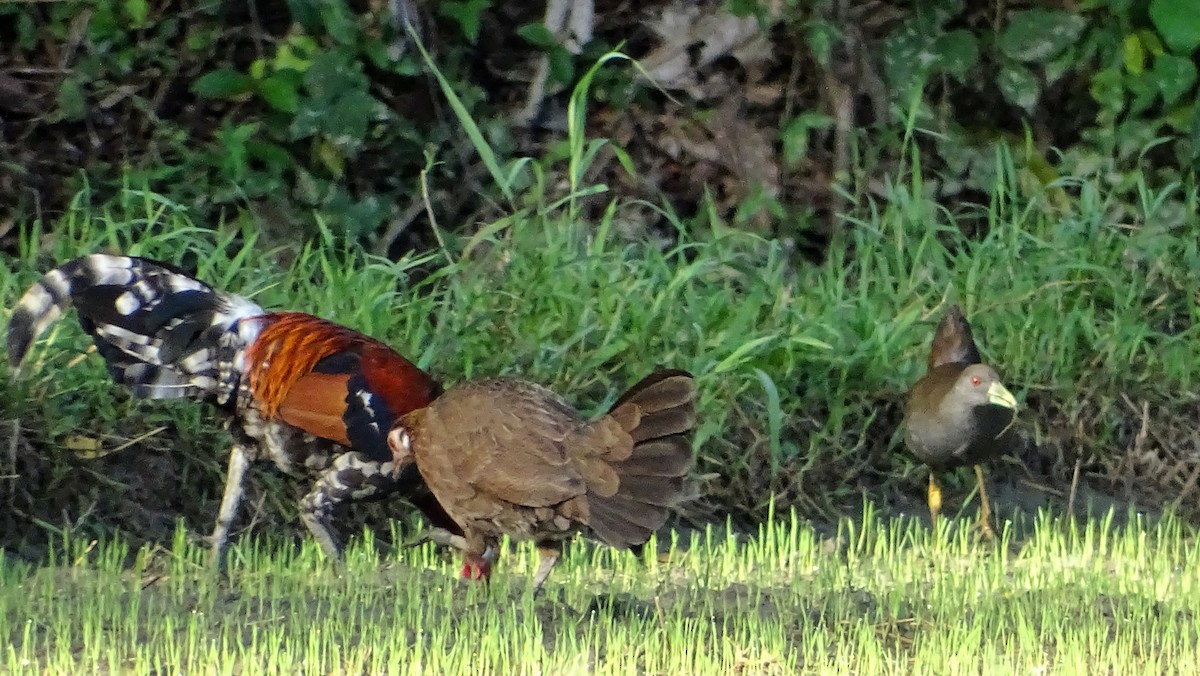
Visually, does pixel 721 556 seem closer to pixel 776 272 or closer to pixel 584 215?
pixel 776 272

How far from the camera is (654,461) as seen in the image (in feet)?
Result: 13.7

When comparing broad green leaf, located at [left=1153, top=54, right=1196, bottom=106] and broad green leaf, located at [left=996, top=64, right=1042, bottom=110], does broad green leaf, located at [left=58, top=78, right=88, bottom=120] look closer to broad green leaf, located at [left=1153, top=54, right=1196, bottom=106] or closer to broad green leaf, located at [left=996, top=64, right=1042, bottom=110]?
broad green leaf, located at [left=996, top=64, right=1042, bottom=110]

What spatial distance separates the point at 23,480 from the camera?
5.23 meters

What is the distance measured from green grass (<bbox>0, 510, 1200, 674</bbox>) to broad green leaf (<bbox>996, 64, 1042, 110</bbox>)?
8.53 ft

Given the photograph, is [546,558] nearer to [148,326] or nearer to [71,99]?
[148,326]

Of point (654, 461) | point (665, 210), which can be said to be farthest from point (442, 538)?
point (665, 210)

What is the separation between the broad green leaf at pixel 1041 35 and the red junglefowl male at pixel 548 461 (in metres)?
3.86

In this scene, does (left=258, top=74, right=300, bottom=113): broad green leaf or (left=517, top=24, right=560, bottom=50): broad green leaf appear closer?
(left=258, top=74, right=300, bottom=113): broad green leaf

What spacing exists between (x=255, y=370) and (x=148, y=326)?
0.37m

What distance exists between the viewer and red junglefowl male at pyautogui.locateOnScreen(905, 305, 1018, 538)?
550 centimetres

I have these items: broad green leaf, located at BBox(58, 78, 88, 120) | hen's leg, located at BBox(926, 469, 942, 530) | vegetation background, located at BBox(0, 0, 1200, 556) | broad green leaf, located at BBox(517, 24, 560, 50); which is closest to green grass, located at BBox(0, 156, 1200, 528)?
vegetation background, located at BBox(0, 0, 1200, 556)

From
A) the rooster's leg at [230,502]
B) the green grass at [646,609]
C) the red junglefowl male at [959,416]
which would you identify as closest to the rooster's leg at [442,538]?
the green grass at [646,609]

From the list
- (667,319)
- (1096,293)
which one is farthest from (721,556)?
→ (1096,293)

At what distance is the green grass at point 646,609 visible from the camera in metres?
3.85
